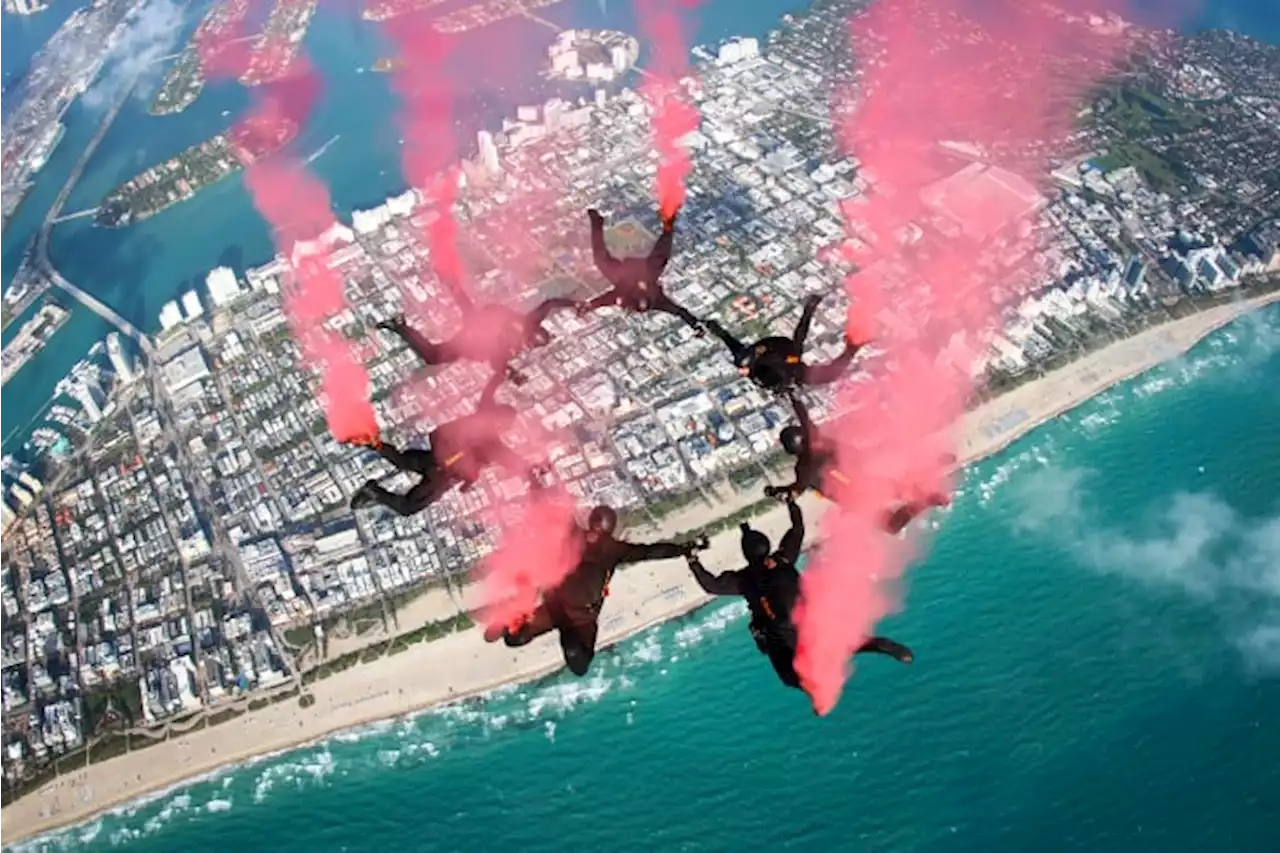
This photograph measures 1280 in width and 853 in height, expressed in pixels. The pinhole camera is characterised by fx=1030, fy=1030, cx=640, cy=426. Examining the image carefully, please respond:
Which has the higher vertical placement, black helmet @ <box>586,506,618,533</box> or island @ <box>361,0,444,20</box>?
black helmet @ <box>586,506,618,533</box>

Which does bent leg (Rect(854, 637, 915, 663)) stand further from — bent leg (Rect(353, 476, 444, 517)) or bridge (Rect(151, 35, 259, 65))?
bridge (Rect(151, 35, 259, 65))

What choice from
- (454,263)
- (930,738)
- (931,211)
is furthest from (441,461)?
(931,211)

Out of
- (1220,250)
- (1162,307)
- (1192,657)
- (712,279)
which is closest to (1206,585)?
(1192,657)

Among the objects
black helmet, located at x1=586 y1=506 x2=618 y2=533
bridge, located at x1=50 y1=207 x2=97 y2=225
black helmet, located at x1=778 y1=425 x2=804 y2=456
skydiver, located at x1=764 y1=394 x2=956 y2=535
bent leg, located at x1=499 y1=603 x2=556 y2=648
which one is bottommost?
bridge, located at x1=50 y1=207 x2=97 y2=225

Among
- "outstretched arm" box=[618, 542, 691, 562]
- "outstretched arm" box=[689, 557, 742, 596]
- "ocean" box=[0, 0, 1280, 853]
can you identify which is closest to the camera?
"outstretched arm" box=[618, 542, 691, 562]

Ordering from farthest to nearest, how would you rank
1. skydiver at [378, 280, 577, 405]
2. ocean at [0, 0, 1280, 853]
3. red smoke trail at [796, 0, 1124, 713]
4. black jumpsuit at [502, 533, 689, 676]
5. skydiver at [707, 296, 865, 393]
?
red smoke trail at [796, 0, 1124, 713] → ocean at [0, 0, 1280, 853] → skydiver at [378, 280, 577, 405] → skydiver at [707, 296, 865, 393] → black jumpsuit at [502, 533, 689, 676]

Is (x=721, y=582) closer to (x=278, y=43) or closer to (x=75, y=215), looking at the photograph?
(x=75, y=215)

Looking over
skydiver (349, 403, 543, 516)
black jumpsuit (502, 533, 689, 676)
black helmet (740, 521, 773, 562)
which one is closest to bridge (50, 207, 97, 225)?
skydiver (349, 403, 543, 516)
